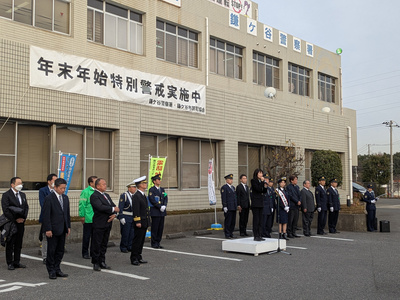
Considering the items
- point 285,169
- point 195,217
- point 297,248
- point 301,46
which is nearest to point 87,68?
point 195,217

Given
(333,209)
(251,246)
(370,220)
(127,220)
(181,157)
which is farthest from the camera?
(181,157)

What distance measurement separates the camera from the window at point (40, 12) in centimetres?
1316

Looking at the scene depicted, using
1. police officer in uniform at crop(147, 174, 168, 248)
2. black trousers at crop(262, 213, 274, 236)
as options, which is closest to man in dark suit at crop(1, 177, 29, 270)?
police officer in uniform at crop(147, 174, 168, 248)

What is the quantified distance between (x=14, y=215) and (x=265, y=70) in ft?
53.2

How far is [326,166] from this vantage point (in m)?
21.0

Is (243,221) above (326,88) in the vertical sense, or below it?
below

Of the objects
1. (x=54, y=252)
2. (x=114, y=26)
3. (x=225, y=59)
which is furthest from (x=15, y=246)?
(x=225, y=59)

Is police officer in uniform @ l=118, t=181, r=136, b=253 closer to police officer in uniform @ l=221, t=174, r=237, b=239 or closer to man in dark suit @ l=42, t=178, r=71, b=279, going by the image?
man in dark suit @ l=42, t=178, r=71, b=279

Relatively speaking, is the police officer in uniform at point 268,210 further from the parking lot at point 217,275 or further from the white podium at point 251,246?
the white podium at point 251,246

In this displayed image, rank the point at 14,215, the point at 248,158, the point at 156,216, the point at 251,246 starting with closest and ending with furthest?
the point at 14,215 → the point at 251,246 → the point at 156,216 → the point at 248,158

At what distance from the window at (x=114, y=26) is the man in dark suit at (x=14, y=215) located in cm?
766

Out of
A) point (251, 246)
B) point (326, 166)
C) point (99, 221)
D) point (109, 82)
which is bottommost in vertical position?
point (251, 246)

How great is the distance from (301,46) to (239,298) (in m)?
20.5

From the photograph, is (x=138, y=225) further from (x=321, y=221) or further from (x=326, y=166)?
(x=326, y=166)
